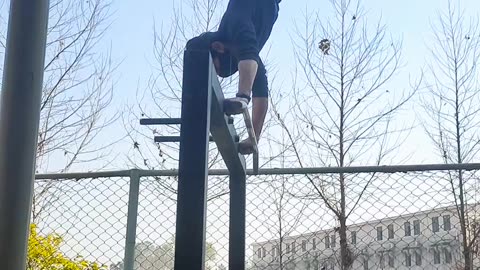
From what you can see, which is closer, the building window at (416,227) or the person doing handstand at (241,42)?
the person doing handstand at (241,42)

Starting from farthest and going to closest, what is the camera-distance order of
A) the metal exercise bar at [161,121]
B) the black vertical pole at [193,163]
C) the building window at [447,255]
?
the building window at [447,255] → the metal exercise bar at [161,121] → the black vertical pole at [193,163]

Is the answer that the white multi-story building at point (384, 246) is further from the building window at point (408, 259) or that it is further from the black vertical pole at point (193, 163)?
the black vertical pole at point (193, 163)

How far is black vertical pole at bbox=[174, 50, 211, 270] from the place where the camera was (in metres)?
1.38

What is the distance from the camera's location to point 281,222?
283 centimetres

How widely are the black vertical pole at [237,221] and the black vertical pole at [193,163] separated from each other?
96 centimetres

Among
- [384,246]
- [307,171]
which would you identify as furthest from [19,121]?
[384,246]

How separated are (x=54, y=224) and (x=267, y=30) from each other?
1.45 meters

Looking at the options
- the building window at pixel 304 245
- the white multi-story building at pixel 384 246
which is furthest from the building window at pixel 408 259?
the building window at pixel 304 245

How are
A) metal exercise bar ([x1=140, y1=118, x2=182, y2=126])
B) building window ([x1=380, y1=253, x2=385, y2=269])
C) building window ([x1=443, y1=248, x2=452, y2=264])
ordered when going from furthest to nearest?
building window ([x1=443, y1=248, x2=452, y2=264]), building window ([x1=380, y1=253, x2=385, y2=269]), metal exercise bar ([x1=140, y1=118, x2=182, y2=126])

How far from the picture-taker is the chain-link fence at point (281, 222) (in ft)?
8.26

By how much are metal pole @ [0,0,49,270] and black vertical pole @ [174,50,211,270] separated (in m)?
0.38

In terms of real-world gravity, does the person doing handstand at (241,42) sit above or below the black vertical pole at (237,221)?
above

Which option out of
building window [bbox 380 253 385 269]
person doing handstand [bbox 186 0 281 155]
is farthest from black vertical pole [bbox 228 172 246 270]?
building window [bbox 380 253 385 269]

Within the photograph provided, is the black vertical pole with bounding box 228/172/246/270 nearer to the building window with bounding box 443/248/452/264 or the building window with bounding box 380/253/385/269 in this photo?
the building window with bounding box 380/253/385/269
